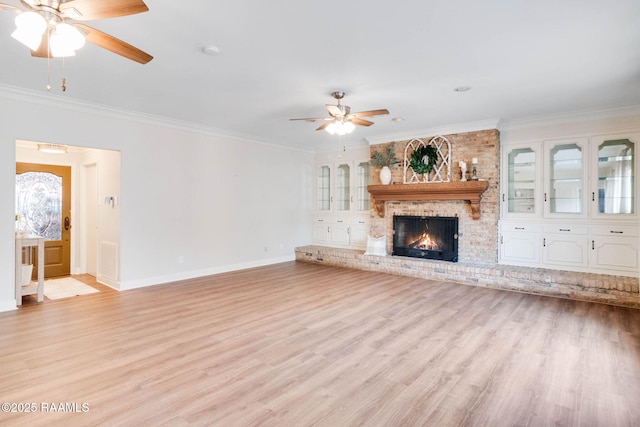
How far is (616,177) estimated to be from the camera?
5246 mm

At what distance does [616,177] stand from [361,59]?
4609 millimetres

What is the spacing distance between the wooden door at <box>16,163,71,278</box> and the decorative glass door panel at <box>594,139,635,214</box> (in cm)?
930

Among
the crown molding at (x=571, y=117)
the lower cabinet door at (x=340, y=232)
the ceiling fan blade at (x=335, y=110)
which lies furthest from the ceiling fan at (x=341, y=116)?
the lower cabinet door at (x=340, y=232)

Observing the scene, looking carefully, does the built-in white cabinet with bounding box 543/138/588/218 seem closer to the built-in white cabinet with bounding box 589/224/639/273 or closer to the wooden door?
the built-in white cabinet with bounding box 589/224/639/273

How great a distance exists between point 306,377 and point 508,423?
1.38 m

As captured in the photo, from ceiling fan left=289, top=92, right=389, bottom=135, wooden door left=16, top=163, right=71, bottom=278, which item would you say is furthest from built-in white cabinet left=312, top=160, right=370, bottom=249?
wooden door left=16, top=163, right=71, bottom=278

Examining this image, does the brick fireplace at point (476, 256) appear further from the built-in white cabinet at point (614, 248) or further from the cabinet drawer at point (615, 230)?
the cabinet drawer at point (615, 230)

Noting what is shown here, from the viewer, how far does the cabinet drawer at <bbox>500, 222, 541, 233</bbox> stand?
5812 mm

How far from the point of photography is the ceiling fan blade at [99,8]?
1.97m

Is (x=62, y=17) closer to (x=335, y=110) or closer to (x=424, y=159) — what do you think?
(x=335, y=110)

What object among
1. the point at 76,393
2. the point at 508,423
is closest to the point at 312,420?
the point at 508,423

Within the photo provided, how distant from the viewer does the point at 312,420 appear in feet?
6.94

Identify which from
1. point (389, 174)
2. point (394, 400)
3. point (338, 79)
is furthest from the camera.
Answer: point (389, 174)

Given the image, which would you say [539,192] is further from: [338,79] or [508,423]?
[508,423]
